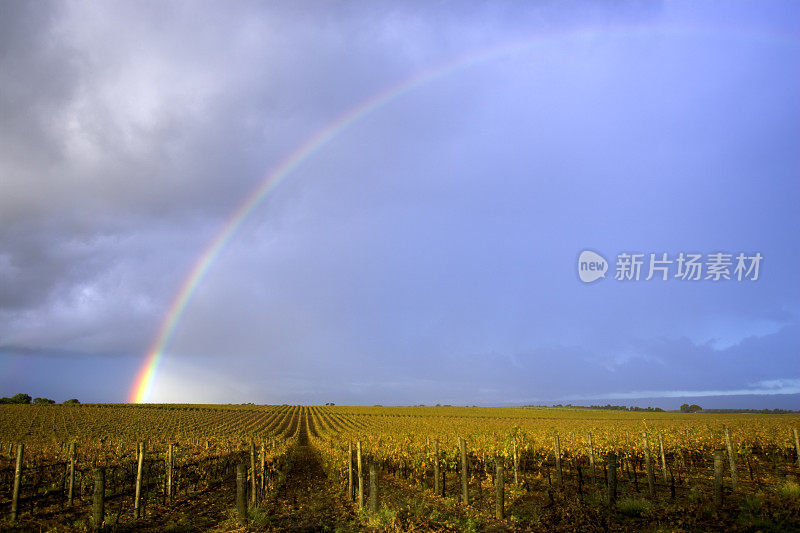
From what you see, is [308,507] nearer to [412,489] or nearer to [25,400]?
[412,489]

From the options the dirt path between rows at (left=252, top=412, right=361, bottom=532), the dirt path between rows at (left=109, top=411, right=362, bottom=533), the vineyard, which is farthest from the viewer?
the dirt path between rows at (left=252, top=412, right=361, bottom=532)

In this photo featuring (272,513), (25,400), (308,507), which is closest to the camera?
(272,513)

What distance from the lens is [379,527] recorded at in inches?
404

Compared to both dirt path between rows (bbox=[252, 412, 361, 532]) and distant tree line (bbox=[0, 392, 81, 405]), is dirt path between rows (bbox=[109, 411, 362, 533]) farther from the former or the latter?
distant tree line (bbox=[0, 392, 81, 405])

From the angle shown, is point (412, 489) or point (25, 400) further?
point (25, 400)

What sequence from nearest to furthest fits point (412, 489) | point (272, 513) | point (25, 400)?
1. point (272, 513)
2. point (412, 489)
3. point (25, 400)

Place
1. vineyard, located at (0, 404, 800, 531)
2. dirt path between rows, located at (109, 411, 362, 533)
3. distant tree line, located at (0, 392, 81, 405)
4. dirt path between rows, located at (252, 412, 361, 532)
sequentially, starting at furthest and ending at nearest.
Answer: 1. distant tree line, located at (0, 392, 81, 405)
2. dirt path between rows, located at (252, 412, 361, 532)
3. dirt path between rows, located at (109, 411, 362, 533)
4. vineyard, located at (0, 404, 800, 531)

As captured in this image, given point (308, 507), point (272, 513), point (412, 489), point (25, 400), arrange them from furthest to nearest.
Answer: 1. point (25, 400)
2. point (412, 489)
3. point (308, 507)
4. point (272, 513)

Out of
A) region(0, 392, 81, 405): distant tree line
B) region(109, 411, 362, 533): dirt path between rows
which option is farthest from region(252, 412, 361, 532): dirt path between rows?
region(0, 392, 81, 405): distant tree line

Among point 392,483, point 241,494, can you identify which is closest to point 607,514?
point 241,494

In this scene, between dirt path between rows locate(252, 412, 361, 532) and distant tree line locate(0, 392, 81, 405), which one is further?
distant tree line locate(0, 392, 81, 405)

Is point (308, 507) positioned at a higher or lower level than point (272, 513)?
lower

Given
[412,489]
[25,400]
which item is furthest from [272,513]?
[25,400]

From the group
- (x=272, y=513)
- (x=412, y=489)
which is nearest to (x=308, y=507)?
(x=272, y=513)
